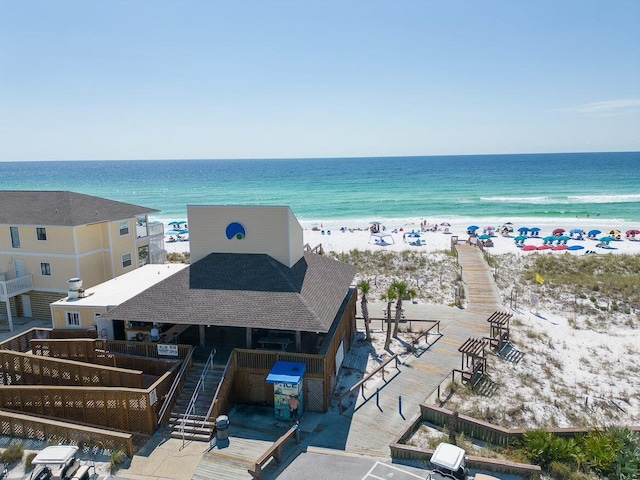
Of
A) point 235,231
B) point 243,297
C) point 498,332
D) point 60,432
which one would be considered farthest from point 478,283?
point 60,432

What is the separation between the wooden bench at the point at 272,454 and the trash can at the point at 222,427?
1.65 metres

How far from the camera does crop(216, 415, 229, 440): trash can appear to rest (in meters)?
14.9

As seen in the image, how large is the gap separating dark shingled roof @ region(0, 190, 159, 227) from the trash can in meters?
15.4

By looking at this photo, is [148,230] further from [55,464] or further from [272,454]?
[272,454]

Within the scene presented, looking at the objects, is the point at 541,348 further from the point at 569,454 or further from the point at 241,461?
the point at 241,461

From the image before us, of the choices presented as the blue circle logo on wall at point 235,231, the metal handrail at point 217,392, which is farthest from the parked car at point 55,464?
the blue circle logo on wall at point 235,231

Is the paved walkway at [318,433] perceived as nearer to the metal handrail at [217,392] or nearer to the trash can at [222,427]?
the trash can at [222,427]

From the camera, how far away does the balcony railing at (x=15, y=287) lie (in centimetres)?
2481

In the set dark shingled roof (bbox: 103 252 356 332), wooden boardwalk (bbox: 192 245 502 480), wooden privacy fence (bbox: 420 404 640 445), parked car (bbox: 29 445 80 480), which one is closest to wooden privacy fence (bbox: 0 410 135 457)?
parked car (bbox: 29 445 80 480)

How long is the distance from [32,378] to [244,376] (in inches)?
A: 340

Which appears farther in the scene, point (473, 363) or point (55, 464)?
point (473, 363)

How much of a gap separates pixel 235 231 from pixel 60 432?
33.6 ft

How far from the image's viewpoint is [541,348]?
22031 millimetres

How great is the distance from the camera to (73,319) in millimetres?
20984
